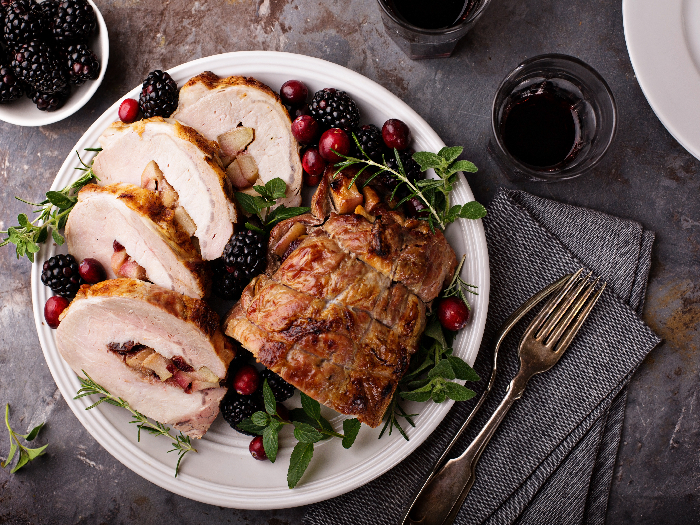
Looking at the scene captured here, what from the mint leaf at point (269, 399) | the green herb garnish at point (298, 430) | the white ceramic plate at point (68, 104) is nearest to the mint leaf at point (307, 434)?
the green herb garnish at point (298, 430)

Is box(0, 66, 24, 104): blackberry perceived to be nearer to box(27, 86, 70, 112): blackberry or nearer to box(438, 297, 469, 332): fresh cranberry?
box(27, 86, 70, 112): blackberry

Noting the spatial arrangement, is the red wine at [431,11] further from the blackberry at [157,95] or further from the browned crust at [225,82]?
the blackberry at [157,95]

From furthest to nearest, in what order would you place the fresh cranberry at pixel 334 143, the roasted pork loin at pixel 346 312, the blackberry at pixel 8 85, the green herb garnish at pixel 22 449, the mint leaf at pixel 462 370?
the green herb garnish at pixel 22 449 < the blackberry at pixel 8 85 < the fresh cranberry at pixel 334 143 < the mint leaf at pixel 462 370 < the roasted pork loin at pixel 346 312

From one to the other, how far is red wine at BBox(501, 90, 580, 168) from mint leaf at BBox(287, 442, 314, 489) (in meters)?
1.46

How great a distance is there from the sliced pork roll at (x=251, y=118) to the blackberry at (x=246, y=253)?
0.28m

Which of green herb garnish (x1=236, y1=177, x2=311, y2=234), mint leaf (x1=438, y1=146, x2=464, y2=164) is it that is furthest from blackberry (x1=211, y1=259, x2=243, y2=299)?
mint leaf (x1=438, y1=146, x2=464, y2=164)

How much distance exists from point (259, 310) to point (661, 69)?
1.85 metres

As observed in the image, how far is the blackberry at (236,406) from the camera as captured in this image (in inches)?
77.1

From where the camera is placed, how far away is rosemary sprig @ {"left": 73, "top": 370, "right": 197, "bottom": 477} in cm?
194

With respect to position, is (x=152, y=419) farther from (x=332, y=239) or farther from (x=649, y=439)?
(x=649, y=439)

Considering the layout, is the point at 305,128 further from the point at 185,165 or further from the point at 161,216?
the point at 161,216

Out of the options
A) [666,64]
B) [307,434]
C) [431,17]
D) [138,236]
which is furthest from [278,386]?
[666,64]

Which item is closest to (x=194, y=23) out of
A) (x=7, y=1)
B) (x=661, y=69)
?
(x=7, y=1)

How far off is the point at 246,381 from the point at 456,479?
0.97 m
